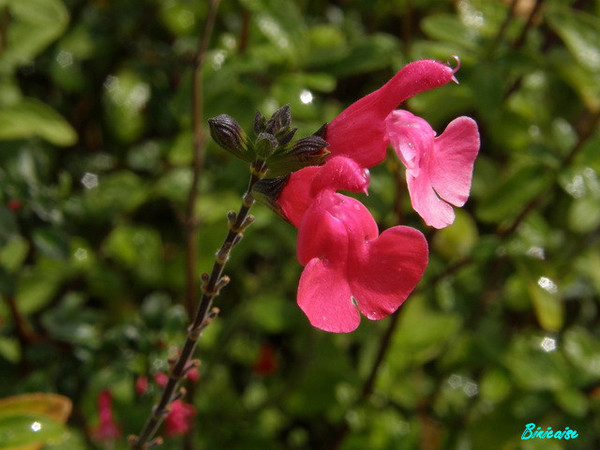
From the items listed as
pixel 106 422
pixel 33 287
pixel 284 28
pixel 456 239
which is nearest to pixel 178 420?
pixel 106 422

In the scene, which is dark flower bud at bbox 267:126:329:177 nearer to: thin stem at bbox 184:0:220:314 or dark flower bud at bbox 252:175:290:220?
dark flower bud at bbox 252:175:290:220

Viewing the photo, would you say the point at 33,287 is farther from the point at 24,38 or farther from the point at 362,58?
the point at 362,58

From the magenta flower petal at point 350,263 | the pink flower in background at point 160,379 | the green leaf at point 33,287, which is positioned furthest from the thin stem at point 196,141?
the magenta flower petal at point 350,263

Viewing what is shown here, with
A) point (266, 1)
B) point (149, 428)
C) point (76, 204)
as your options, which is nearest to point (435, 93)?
point (266, 1)

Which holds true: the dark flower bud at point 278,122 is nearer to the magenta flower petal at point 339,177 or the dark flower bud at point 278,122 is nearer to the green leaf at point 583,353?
the magenta flower petal at point 339,177

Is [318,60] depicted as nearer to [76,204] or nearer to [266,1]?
[266,1]

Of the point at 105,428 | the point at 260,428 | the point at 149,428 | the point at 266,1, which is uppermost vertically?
the point at 266,1
